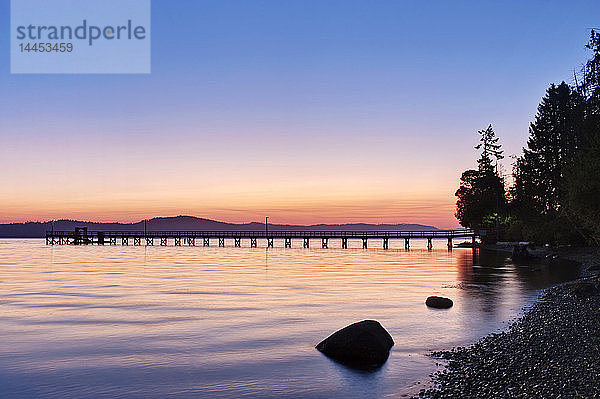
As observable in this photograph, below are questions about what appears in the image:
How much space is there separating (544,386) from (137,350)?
35.7ft

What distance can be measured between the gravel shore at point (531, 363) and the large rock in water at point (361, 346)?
1.56 metres

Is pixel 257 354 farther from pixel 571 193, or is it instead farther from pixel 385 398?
pixel 571 193

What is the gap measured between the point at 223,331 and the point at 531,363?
10.3m

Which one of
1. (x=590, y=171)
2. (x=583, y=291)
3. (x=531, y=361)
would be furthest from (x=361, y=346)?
(x=590, y=171)

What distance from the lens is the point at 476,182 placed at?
10388 cm

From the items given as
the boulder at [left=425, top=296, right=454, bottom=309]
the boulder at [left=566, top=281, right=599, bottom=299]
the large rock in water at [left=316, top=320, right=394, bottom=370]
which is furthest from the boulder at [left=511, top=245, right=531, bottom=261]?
the large rock in water at [left=316, top=320, right=394, bottom=370]

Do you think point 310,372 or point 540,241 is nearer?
point 310,372

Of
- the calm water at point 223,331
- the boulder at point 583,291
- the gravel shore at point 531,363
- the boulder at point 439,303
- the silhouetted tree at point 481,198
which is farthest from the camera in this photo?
the silhouetted tree at point 481,198

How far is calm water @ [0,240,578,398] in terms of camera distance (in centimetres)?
1226

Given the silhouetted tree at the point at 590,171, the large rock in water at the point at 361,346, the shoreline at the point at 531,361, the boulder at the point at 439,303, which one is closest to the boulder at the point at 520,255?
the silhouetted tree at the point at 590,171

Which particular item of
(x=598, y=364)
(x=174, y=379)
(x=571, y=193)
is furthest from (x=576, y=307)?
(x=571, y=193)

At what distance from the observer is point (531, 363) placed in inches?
464

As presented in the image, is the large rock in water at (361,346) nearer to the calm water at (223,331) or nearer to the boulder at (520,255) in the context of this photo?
the calm water at (223,331)

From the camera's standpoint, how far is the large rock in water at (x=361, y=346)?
13742 millimetres
